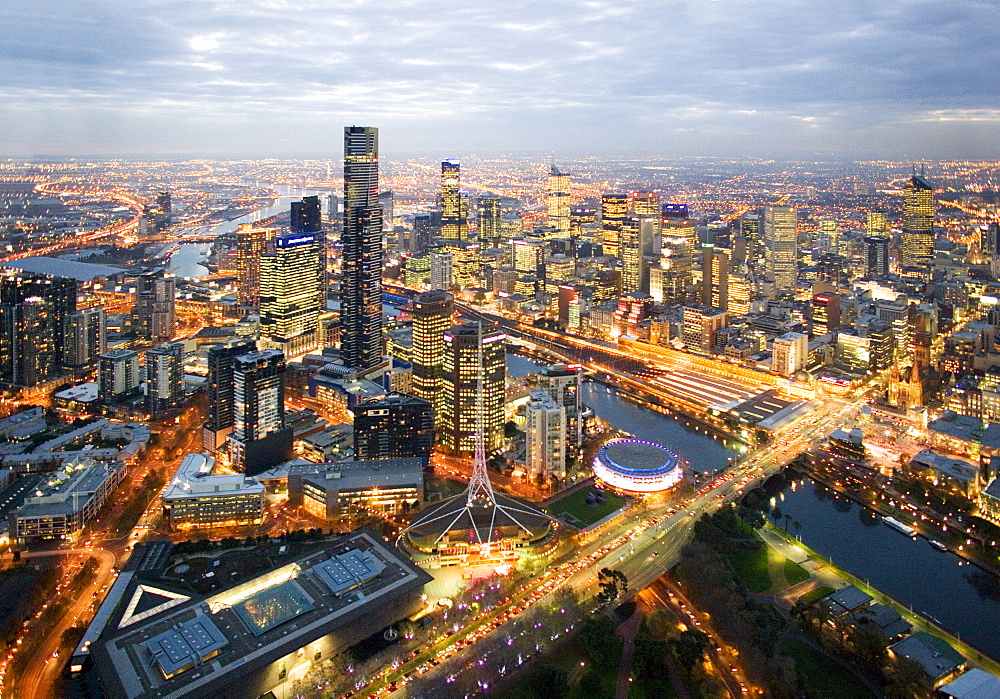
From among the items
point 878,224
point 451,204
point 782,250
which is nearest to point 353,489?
point 782,250

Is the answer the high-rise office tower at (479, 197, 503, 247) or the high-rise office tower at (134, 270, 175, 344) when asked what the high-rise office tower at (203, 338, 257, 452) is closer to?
the high-rise office tower at (134, 270, 175, 344)

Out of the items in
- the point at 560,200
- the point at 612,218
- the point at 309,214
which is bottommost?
the point at 309,214

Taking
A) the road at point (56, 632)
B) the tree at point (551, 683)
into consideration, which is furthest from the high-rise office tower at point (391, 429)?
the tree at point (551, 683)

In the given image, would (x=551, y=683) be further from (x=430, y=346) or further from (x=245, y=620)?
(x=430, y=346)

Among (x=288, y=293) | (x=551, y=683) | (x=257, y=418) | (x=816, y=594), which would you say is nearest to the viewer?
(x=551, y=683)

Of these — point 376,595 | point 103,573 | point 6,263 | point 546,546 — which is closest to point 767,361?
point 546,546
